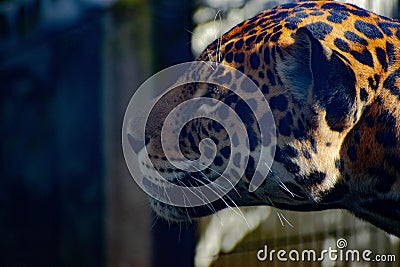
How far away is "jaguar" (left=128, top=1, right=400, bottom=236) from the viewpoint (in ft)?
11.1

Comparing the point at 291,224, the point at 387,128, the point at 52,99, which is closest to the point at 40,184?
the point at 52,99

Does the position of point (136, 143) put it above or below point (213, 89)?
below

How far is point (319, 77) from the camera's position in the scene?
335 centimetres

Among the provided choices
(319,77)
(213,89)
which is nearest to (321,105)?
(319,77)

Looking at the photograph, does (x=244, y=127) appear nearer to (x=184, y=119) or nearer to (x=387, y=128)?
(x=184, y=119)

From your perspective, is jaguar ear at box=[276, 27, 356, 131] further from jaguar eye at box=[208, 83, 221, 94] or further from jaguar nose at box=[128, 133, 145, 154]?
jaguar nose at box=[128, 133, 145, 154]

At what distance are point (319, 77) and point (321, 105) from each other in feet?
0.41

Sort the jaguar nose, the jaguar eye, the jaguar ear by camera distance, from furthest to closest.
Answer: the jaguar nose → the jaguar eye → the jaguar ear

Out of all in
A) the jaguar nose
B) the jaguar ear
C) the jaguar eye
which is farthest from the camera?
the jaguar nose

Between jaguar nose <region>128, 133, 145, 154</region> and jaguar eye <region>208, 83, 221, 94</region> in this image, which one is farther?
jaguar nose <region>128, 133, 145, 154</region>

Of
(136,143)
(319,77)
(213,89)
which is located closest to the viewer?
(319,77)

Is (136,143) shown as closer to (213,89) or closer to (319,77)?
(213,89)

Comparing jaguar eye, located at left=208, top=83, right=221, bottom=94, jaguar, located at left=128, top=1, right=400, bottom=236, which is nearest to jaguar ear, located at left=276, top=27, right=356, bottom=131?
jaguar, located at left=128, top=1, right=400, bottom=236

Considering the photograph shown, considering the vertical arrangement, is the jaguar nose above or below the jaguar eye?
below
